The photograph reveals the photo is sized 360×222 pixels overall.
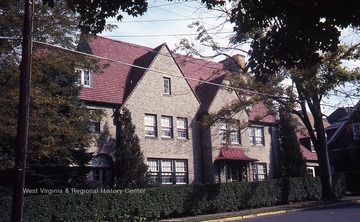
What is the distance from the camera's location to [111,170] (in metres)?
23.8

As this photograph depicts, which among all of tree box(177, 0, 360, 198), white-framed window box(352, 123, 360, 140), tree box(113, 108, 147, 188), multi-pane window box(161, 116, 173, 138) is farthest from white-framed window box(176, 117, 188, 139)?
white-framed window box(352, 123, 360, 140)

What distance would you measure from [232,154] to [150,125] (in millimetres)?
6863

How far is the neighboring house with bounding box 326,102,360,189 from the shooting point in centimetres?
3806

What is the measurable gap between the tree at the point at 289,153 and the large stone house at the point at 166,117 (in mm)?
2816

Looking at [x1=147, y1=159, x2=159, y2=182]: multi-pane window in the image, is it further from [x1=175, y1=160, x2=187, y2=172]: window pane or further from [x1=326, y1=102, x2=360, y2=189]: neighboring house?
[x1=326, y1=102, x2=360, y2=189]: neighboring house

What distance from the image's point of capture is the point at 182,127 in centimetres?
2806

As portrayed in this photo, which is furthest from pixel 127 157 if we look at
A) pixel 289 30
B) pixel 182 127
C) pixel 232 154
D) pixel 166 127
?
pixel 289 30

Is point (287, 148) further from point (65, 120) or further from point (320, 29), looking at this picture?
point (320, 29)

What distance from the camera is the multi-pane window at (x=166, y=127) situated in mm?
26828

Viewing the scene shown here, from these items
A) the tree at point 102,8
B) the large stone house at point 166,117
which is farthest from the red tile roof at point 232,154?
the tree at point 102,8

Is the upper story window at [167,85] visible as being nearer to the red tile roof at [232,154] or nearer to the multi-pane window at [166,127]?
the multi-pane window at [166,127]

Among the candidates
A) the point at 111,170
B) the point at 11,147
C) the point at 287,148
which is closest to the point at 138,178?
the point at 111,170

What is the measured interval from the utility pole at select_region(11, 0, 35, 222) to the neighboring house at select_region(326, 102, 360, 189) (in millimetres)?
32470

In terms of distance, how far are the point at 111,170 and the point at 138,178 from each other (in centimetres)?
224
